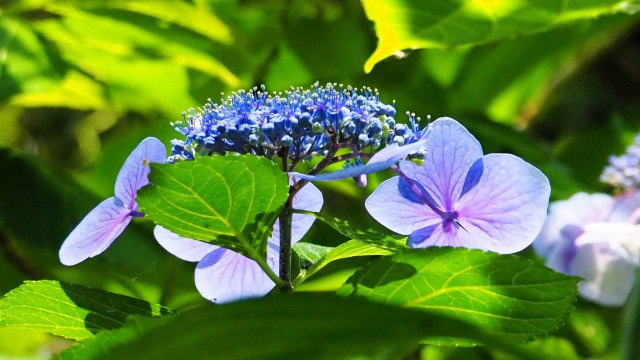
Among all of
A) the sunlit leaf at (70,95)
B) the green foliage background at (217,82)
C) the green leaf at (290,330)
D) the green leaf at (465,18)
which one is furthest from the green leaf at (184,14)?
the green leaf at (290,330)

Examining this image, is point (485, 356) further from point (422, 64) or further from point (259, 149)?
point (259, 149)

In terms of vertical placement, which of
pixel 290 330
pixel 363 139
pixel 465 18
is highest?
pixel 465 18

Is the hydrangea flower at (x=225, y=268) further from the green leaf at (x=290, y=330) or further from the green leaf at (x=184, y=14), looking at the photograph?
the green leaf at (x=184, y=14)

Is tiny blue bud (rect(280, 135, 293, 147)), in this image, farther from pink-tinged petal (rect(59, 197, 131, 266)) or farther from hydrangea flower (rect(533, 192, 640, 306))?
hydrangea flower (rect(533, 192, 640, 306))

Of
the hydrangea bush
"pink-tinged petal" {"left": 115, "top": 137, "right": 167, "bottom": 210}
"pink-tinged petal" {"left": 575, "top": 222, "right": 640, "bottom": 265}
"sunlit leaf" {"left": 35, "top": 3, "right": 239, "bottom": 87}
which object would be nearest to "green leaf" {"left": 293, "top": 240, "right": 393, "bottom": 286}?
the hydrangea bush

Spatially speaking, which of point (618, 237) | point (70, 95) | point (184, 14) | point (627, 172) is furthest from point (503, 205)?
point (70, 95)

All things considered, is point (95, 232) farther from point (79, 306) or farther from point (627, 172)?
point (627, 172)

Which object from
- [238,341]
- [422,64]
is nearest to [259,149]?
[238,341]
